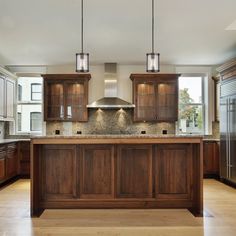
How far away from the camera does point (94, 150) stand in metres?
4.24

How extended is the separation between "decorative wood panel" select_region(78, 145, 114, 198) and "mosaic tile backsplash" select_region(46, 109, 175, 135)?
122 inches

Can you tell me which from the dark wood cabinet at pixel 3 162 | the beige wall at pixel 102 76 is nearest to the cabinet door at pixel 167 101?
the beige wall at pixel 102 76

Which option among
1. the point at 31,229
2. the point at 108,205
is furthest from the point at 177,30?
the point at 31,229

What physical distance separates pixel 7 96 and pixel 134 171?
4.07m

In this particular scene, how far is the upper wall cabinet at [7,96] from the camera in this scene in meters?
6.51

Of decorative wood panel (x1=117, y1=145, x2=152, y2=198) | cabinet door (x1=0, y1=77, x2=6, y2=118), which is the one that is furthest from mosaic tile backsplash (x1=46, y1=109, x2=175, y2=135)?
decorative wood panel (x1=117, y1=145, x2=152, y2=198)

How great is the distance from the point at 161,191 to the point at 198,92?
416 cm

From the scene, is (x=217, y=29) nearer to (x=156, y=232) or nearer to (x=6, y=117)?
(x=156, y=232)

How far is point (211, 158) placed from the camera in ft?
22.7

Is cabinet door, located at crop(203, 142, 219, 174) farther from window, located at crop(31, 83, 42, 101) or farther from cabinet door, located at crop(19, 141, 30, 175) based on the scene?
window, located at crop(31, 83, 42, 101)

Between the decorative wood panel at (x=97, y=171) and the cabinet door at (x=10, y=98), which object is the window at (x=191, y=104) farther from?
the cabinet door at (x=10, y=98)

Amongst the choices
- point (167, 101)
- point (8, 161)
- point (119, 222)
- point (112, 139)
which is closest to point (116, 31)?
point (167, 101)

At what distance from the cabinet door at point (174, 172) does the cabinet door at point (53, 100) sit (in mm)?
3548

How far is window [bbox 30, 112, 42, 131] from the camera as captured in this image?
7.59 meters
